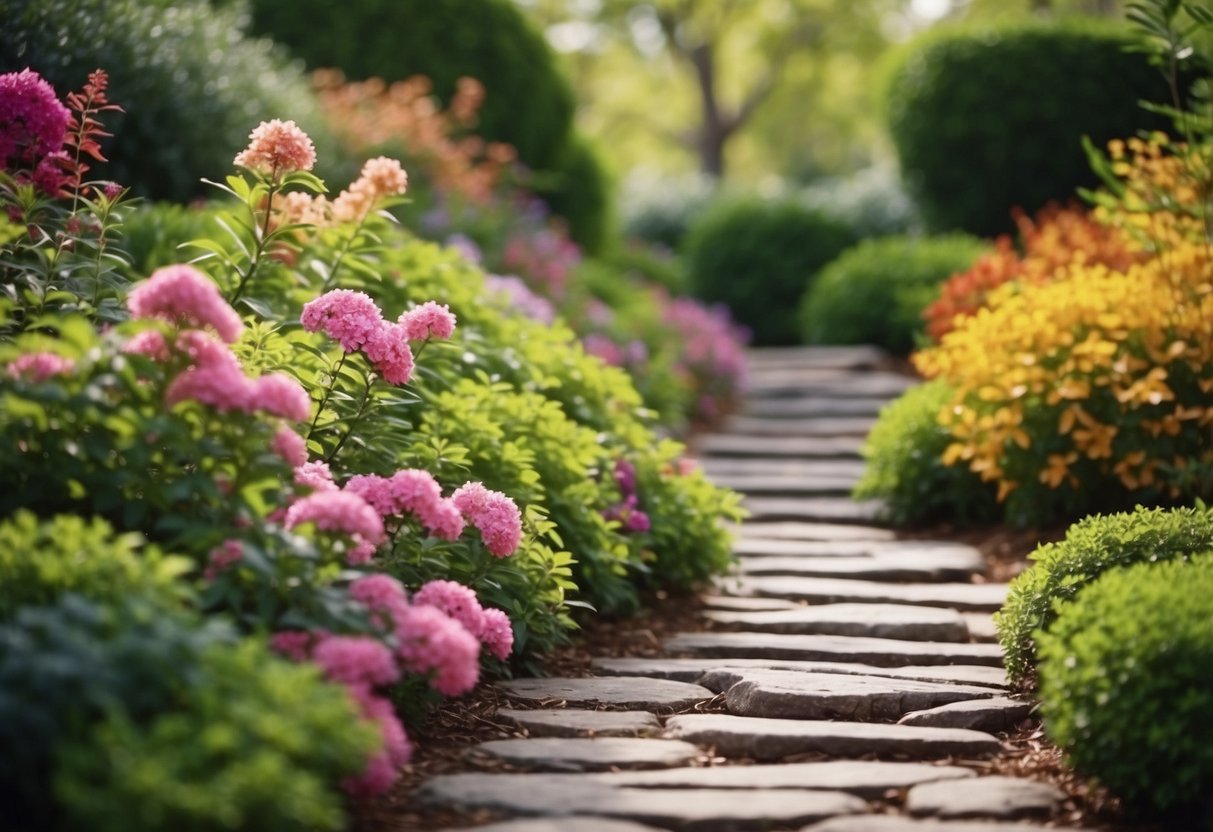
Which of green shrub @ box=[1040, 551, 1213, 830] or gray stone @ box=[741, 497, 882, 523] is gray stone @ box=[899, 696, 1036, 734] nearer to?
green shrub @ box=[1040, 551, 1213, 830]

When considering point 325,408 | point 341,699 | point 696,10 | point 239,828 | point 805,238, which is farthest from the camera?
point 696,10

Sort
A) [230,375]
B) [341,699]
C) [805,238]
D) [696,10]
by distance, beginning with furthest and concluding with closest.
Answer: [696,10] < [805,238] < [230,375] < [341,699]

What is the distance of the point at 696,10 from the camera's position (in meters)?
29.0

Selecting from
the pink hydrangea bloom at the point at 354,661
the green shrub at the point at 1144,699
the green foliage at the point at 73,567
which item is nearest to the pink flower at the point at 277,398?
the green foliage at the point at 73,567

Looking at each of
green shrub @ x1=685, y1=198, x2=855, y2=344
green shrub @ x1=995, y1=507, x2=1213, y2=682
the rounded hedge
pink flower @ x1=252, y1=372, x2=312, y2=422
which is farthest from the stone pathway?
green shrub @ x1=685, y1=198, x2=855, y2=344

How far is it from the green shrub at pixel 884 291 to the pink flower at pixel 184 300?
695 cm

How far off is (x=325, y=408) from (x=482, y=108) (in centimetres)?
737

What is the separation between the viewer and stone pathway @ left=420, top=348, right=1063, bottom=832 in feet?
9.52

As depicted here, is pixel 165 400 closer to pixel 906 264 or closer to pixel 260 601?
pixel 260 601

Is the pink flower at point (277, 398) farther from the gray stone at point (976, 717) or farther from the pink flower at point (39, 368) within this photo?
the gray stone at point (976, 717)

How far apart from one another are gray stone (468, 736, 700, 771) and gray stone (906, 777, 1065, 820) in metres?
0.62

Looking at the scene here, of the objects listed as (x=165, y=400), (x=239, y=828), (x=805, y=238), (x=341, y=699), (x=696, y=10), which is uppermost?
(x=696, y=10)

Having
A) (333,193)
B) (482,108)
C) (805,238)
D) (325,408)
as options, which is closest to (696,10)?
(805,238)

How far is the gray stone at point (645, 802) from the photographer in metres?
2.83
